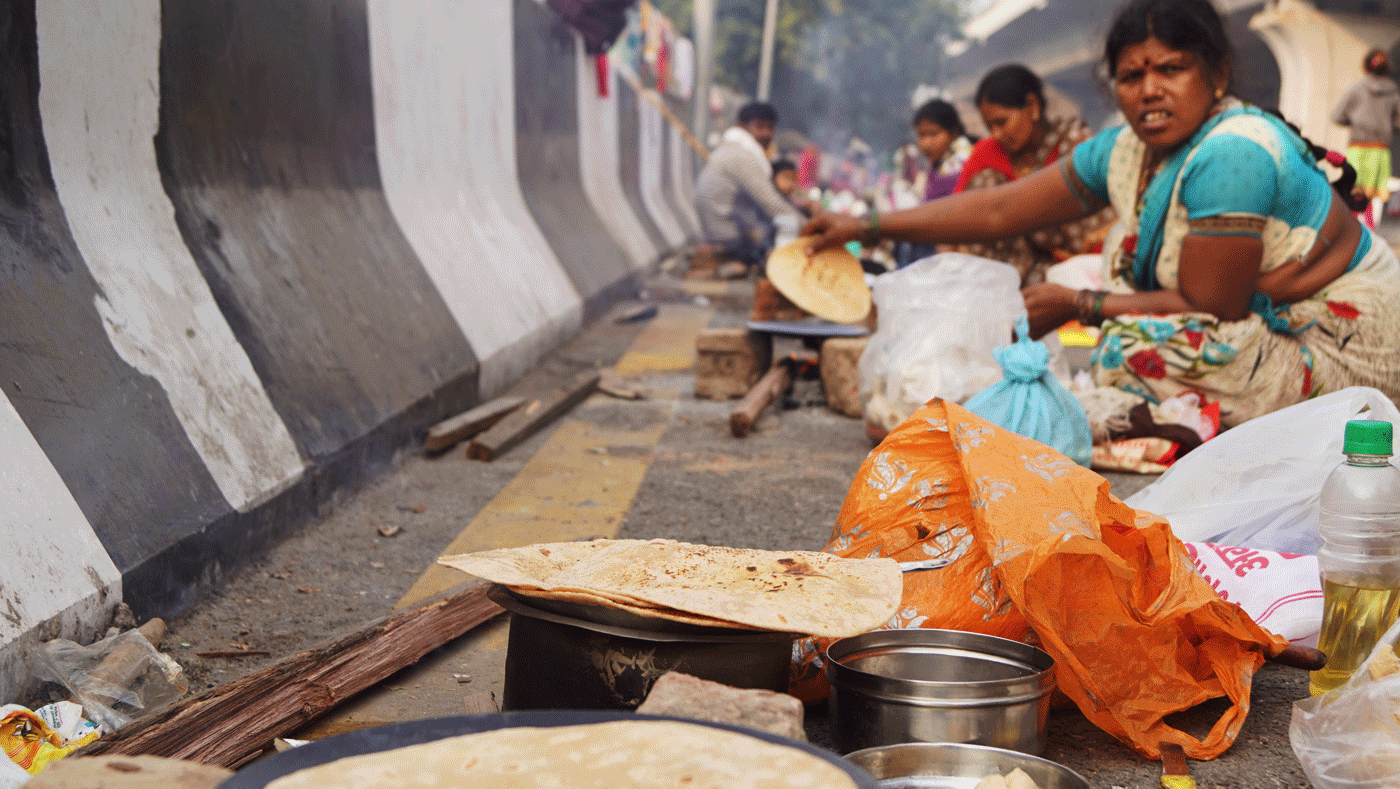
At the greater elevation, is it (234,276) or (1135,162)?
(1135,162)

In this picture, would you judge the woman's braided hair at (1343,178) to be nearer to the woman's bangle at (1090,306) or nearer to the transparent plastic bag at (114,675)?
the woman's bangle at (1090,306)

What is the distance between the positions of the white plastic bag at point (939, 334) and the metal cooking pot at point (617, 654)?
7.87ft

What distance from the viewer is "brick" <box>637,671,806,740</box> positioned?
1416 millimetres

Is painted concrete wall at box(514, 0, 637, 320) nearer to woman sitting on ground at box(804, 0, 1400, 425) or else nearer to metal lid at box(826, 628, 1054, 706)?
Answer: woman sitting on ground at box(804, 0, 1400, 425)

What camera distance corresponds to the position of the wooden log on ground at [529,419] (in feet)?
13.0

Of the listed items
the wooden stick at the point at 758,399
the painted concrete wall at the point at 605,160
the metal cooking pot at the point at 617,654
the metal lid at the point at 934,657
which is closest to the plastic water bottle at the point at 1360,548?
the metal lid at the point at 934,657

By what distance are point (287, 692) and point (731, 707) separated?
86 cm

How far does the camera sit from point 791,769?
1.19 metres

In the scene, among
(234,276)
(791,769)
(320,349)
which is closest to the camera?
(791,769)

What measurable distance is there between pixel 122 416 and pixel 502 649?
943mm

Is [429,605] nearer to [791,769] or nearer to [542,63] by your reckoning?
[791,769]

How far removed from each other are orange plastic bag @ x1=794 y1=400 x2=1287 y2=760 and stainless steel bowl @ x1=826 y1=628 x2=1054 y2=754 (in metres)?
0.08

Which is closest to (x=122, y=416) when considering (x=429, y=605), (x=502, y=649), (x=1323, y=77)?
(x=429, y=605)

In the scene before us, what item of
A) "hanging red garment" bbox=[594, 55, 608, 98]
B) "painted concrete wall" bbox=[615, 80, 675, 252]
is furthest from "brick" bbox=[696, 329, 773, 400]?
"painted concrete wall" bbox=[615, 80, 675, 252]
